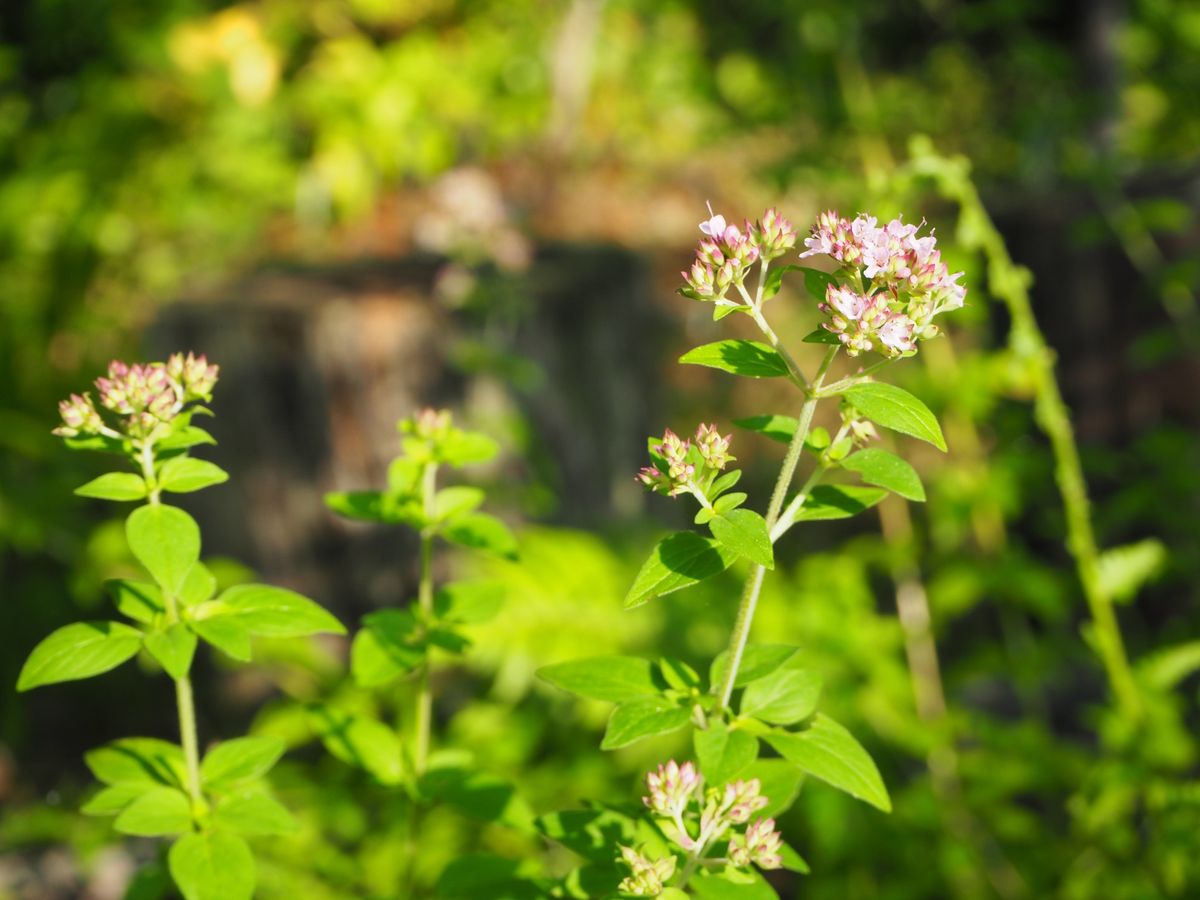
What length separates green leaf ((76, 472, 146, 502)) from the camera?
3.44 feet

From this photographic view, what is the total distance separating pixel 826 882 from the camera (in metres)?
2.29

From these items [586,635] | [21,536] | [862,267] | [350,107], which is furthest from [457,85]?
[862,267]

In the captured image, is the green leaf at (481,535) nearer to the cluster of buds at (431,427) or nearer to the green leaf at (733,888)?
the cluster of buds at (431,427)

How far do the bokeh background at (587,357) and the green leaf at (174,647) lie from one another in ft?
2.37

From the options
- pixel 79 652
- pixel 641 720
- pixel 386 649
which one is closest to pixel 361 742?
pixel 386 649

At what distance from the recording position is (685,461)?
3.15 ft

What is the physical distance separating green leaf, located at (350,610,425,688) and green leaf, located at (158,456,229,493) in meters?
0.26

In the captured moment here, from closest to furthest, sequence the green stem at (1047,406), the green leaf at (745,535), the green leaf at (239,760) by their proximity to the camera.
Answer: the green leaf at (745,535)
the green leaf at (239,760)
the green stem at (1047,406)

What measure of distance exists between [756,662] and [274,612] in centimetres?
49

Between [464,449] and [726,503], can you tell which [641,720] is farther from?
[464,449]

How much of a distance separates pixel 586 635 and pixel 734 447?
340 cm

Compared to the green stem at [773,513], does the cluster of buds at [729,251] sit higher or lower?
higher

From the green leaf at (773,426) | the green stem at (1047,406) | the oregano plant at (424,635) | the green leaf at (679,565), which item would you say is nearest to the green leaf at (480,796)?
the oregano plant at (424,635)

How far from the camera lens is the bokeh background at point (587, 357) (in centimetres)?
234
